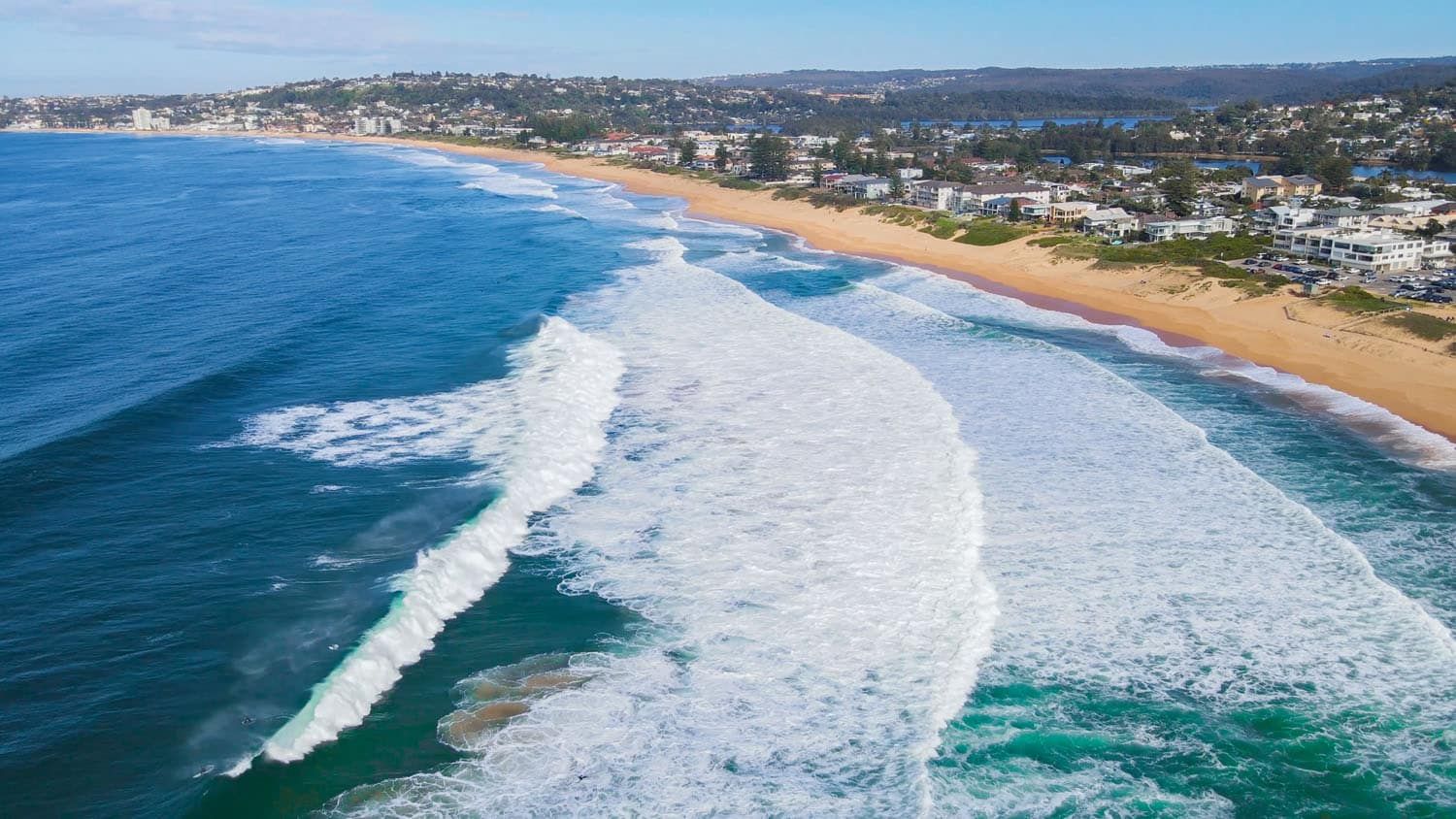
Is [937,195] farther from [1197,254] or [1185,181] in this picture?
[1197,254]

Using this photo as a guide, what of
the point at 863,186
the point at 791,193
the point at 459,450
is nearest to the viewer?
the point at 459,450

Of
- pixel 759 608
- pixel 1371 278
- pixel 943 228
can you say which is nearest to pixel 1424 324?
pixel 1371 278

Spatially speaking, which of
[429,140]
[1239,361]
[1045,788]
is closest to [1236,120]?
[429,140]

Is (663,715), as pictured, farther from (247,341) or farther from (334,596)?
(247,341)

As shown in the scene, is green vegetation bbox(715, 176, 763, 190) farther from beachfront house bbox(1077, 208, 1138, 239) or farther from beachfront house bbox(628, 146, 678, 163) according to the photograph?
beachfront house bbox(1077, 208, 1138, 239)

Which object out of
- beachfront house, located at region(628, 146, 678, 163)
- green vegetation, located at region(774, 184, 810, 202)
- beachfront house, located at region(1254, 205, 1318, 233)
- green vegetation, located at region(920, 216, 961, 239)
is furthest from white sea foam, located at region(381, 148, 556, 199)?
beachfront house, located at region(1254, 205, 1318, 233)

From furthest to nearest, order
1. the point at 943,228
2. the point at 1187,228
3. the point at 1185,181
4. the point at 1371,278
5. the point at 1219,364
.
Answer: the point at 1185,181 < the point at 943,228 < the point at 1187,228 < the point at 1371,278 < the point at 1219,364

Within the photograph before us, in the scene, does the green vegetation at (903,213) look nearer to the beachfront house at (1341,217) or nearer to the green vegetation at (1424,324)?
the beachfront house at (1341,217)
